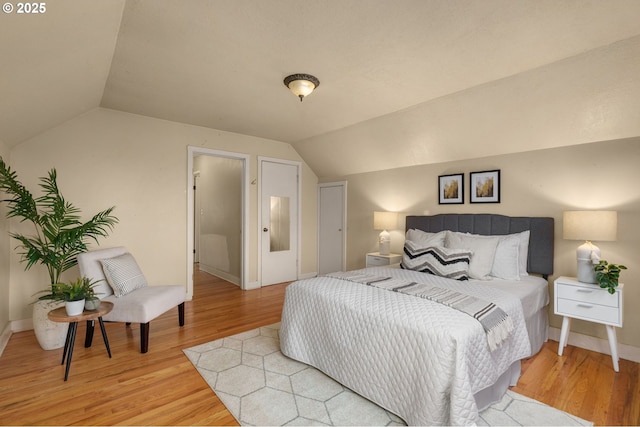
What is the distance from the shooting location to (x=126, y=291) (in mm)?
2830

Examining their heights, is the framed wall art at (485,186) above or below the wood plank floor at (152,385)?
above

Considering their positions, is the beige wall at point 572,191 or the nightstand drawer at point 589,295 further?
the beige wall at point 572,191

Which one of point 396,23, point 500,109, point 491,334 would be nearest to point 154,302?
point 491,334

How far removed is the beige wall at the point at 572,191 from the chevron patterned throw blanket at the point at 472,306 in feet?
4.95

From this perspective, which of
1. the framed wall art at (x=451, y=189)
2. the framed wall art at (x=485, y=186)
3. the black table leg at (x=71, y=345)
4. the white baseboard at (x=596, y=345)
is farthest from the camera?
the framed wall art at (x=451, y=189)

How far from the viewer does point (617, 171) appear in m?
2.62

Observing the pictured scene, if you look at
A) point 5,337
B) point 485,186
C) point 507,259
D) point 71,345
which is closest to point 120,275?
point 71,345

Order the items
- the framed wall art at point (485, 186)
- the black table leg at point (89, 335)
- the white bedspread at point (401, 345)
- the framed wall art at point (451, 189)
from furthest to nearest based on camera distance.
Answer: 1. the framed wall art at point (451, 189)
2. the framed wall art at point (485, 186)
3. the black table leg at point (89, 335)
4. the white bedspread at point (401, 345)

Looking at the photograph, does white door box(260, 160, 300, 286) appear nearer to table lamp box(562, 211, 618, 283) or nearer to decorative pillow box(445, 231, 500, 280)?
decorative pillow box(445, 231, 500, 280)

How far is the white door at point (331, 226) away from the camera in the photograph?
206 inches

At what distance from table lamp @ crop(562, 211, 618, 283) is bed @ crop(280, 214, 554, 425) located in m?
0.35

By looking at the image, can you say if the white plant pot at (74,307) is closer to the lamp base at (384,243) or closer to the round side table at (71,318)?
the round side table at (71,318)

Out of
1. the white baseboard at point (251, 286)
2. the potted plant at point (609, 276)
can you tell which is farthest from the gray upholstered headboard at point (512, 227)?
the white baseboard at point (251, 286)

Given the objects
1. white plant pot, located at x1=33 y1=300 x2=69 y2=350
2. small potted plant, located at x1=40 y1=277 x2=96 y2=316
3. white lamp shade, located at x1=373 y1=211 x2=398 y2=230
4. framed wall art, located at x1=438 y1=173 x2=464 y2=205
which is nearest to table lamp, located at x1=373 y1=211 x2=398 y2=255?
white lamp shade, located at x1=373 y1=211 x2=398 y2=230
